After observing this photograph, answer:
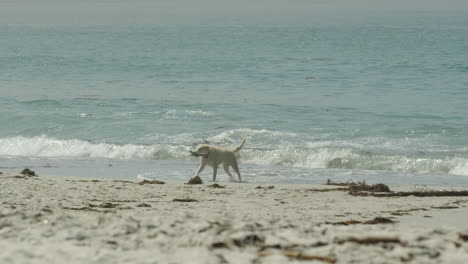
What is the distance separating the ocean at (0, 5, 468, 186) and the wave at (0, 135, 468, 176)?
0.13 feet

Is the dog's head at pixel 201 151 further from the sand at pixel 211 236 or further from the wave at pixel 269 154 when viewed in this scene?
the wave at pixel 269 154

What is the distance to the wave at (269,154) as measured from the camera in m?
18.1

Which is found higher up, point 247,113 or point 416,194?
point 247,113

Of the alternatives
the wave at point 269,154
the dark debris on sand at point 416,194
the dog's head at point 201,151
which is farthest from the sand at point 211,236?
the wave at point 269,154

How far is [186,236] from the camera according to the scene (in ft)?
21.0

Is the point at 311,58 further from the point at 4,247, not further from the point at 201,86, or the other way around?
the point at 4,247

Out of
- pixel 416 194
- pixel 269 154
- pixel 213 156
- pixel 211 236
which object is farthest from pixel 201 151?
pixel 211 236

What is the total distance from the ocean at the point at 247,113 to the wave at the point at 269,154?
39 millimetres

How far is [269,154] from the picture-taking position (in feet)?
63.1

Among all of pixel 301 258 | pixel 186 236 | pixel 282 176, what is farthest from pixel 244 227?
pixel 282 176

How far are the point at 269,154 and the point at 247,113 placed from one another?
715cm

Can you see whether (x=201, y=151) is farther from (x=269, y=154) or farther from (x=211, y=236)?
(x=211, y=236)

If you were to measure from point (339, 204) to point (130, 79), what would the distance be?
2761 centimetres

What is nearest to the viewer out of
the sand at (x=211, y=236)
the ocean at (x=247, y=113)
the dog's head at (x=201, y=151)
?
the sand at (x=211, y=236)
